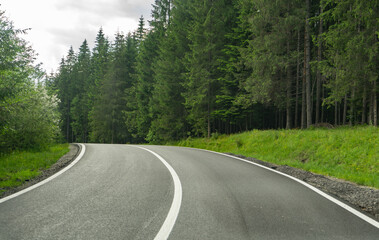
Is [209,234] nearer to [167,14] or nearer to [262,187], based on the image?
[262,187]

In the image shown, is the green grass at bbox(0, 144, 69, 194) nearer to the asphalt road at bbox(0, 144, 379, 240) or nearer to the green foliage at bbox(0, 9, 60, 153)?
the asphalt road at bbox(0, 144, 379, 240)

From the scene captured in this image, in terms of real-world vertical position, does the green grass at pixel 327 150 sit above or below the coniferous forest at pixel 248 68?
below

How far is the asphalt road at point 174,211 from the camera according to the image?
3.33m

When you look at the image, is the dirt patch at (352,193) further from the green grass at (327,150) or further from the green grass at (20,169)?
the green grass at (20,169)

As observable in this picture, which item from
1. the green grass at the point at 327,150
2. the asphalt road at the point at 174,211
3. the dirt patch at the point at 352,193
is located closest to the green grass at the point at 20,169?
the asphalt road at the point at 174,211

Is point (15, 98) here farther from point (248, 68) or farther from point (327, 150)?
point (248, 68)

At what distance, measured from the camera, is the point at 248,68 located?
63.8 feet

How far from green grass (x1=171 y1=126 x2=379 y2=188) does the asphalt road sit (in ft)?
12.2

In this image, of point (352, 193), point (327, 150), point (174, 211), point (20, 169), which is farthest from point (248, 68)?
point (174, 211)

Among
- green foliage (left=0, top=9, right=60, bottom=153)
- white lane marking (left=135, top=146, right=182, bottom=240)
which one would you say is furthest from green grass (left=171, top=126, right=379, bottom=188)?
green foliage (left=0, top=9, right=60, bottom=153)

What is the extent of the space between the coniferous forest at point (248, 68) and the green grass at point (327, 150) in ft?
9.66

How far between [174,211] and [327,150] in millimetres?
9812

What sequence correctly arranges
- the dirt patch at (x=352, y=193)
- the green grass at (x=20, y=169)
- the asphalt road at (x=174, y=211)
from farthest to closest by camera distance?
the green grass at (x=20, y=169) < the dirt patch at (x=352, y=193) < the asphalt road at (x=174, y=211)

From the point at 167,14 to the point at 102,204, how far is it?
1360 inches
